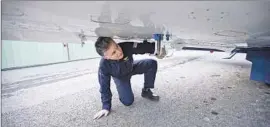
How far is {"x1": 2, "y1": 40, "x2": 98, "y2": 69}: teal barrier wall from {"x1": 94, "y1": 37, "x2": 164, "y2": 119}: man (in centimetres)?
224

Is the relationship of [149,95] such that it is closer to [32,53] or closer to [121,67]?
[121,67]

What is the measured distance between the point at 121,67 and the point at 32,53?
9.24 ft

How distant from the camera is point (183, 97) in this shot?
1.45 meters

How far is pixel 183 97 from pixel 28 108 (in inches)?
46.3

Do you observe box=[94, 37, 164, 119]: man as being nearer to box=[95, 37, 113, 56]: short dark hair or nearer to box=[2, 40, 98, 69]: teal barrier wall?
box=[95, 37, 113, 56]: short dark hair

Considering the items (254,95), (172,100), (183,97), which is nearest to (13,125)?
(172,100)

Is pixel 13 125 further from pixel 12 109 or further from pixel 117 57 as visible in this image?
pixel 117 57

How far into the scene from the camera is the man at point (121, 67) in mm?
1086

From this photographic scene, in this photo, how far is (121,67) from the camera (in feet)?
4.11

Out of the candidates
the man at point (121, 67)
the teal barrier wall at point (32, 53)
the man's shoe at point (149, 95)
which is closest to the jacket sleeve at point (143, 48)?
the man at point (121, 67)

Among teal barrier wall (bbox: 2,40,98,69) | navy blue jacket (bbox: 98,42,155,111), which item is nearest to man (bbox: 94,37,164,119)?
navy blue jacket (bbox: 98,42,155,111)

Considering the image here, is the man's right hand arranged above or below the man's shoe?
below

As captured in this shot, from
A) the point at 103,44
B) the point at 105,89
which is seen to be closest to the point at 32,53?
the point at 105,89

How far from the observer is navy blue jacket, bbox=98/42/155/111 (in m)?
1.20
